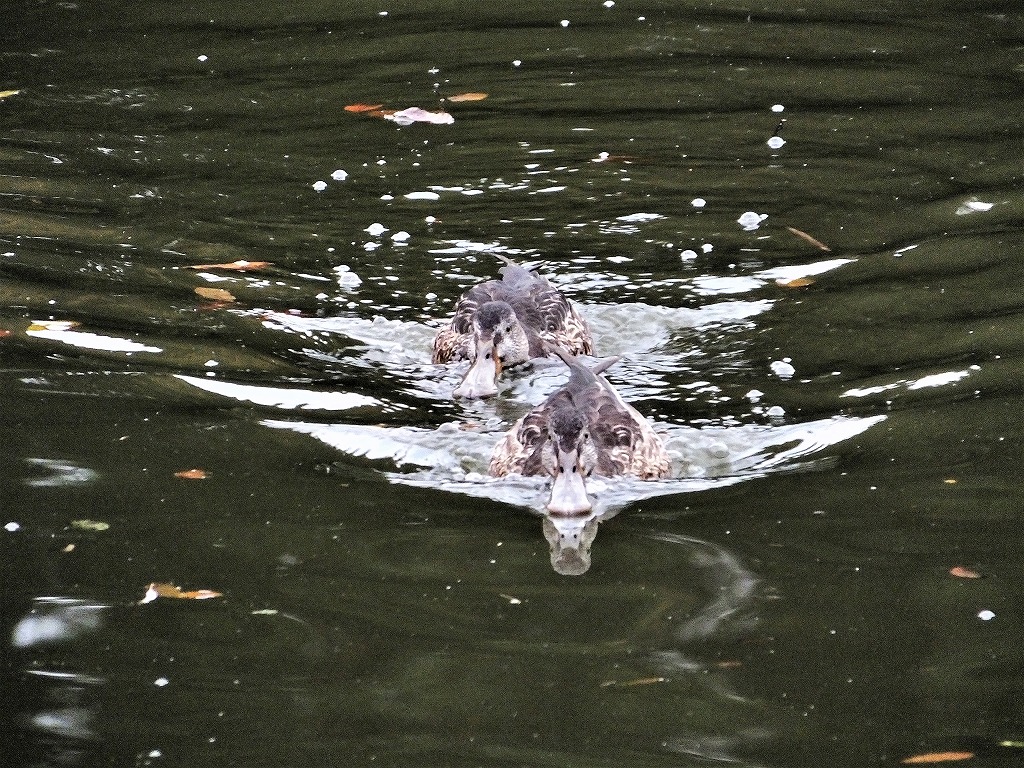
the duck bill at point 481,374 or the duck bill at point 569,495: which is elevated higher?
the duck bill at point 481,374

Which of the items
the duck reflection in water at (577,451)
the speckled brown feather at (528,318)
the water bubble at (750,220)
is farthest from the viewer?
the water bubble at (750,220)

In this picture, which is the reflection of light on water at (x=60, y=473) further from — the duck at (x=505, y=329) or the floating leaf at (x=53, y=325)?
the duck at (x=505, y=329)

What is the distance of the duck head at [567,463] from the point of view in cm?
759

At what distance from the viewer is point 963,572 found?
691 centimetres

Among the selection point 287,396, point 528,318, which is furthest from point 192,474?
point 528,318

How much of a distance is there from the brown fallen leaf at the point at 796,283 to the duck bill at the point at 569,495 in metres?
3.35

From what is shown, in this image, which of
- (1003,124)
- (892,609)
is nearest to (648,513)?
(892,609)

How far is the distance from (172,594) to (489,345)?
3.19 meters

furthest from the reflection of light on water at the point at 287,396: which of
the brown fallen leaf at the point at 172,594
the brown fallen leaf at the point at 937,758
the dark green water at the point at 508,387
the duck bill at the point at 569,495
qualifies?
the brown fallen leaf at the point at 937,758

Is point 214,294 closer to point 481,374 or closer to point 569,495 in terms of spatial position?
point 481,374

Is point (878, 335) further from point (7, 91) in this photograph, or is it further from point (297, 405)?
point (7, 91)

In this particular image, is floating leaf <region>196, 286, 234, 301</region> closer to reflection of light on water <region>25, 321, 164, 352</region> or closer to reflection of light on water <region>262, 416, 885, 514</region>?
reflection of light on water <region>25, 321, 164, 352</region>

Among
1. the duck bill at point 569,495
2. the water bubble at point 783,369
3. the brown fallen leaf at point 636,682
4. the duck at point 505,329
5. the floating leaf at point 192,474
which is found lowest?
the brown fallen leaf at point 636,682

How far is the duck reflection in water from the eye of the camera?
295 inches
